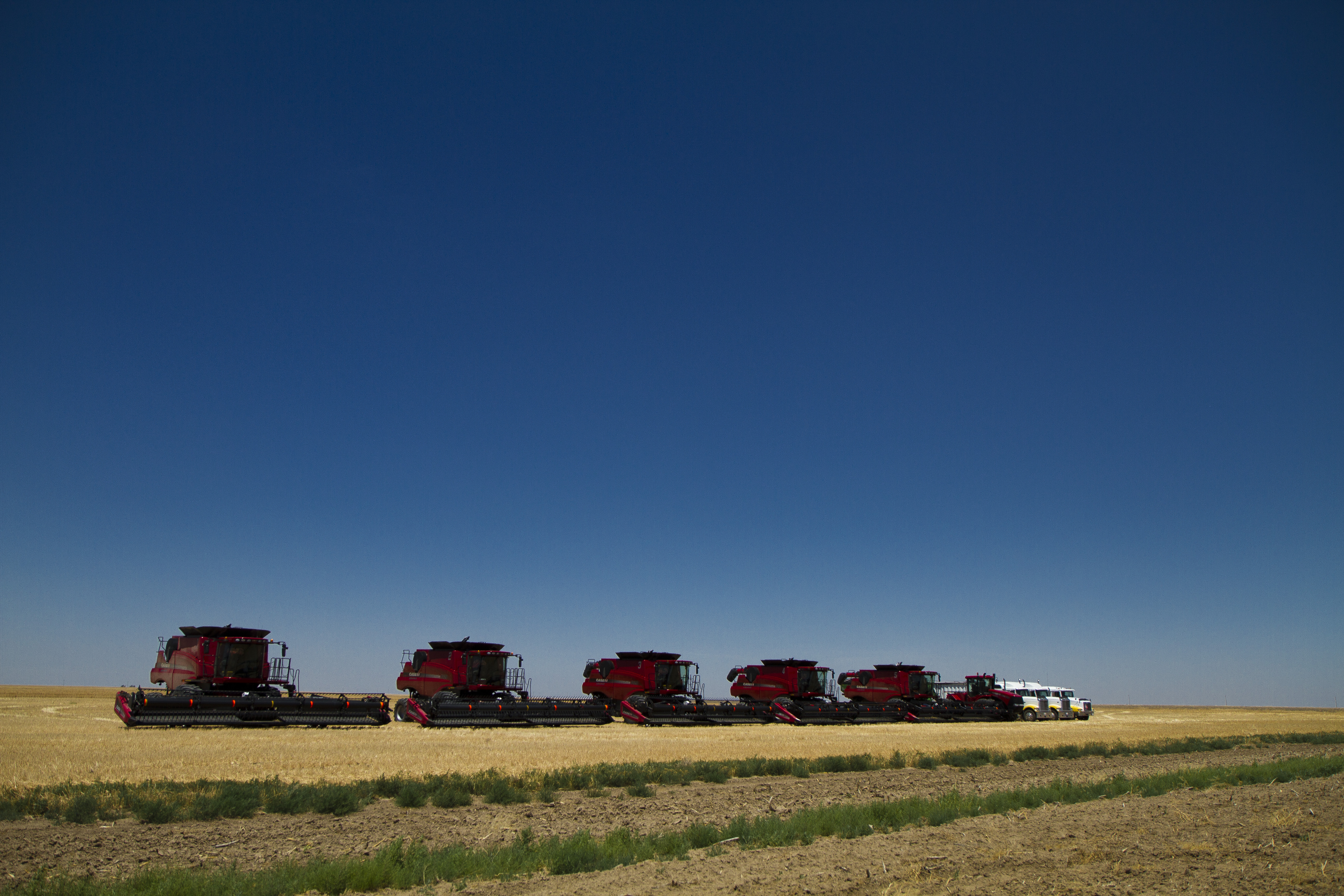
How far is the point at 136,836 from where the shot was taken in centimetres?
1204

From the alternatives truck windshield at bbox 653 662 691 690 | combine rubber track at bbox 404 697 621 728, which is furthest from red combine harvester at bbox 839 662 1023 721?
combine rubber track at bbox 404 697 621 728

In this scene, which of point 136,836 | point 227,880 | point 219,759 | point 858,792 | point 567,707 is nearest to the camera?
point 227,880

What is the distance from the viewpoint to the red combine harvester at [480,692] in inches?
1394

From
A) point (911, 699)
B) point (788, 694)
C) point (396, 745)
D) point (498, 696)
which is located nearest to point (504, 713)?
point (498, 696)

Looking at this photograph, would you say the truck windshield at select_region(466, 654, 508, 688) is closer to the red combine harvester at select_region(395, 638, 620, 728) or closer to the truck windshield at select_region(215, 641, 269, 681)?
the red combine harvester at select_region(395, 638, 620, 728)

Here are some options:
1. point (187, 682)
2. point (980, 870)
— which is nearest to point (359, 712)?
point (187, 682)

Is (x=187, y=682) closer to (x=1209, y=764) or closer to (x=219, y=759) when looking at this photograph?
(x=219, y=759)

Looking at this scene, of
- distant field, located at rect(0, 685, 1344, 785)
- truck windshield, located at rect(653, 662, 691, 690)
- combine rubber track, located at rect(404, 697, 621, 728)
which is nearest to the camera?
distant field, located at rect(0, 685, 1344, 785)

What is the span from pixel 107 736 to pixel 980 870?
85.5ft

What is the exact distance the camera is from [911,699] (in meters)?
53.8

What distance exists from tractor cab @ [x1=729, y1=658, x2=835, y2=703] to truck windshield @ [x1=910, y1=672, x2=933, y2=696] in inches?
310

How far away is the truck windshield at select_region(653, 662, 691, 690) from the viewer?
43.9m

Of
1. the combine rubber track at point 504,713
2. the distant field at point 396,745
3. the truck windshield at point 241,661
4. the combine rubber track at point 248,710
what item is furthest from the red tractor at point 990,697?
the truck windshield at point 241,661

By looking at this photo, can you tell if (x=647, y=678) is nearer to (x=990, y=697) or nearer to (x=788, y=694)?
(x=788, y=694)
